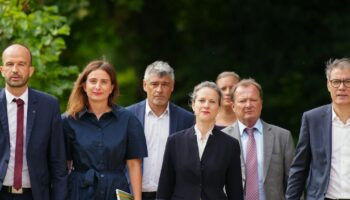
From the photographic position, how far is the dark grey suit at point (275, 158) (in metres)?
7.41

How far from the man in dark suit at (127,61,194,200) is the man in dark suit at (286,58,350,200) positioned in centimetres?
125

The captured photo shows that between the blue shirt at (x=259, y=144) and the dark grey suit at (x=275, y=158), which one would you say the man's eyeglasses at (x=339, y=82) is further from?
the blue shirt at (x=259, y=144)

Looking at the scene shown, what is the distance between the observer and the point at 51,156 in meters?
6.73

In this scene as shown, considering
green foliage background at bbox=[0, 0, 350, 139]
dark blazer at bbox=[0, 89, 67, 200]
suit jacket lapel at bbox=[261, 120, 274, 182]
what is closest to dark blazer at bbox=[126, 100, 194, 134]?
suit jacket lapel at bbox=[261, 120, 274, 182]

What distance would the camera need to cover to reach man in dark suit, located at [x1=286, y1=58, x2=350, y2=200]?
675 cm

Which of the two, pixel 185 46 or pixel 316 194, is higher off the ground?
pixel 185 46

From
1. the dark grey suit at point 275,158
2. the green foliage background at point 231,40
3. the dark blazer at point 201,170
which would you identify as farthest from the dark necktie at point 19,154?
the green foliage background at point 231,40

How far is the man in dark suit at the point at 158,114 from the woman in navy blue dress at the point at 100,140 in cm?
64

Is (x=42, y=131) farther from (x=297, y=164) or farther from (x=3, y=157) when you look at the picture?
(x=297, y=164)

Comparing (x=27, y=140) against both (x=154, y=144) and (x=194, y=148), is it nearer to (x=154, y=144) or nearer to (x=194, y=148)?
(x=194, y=148)

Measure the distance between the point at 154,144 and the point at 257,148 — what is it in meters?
0.94

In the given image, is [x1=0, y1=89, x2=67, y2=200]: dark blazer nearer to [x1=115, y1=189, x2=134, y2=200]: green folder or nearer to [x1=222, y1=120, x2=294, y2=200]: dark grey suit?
[x1=115, y1=189, x2=134, y2=200]: green folder

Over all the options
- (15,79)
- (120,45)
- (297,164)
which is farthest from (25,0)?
(120,45)

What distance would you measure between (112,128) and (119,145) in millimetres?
162
